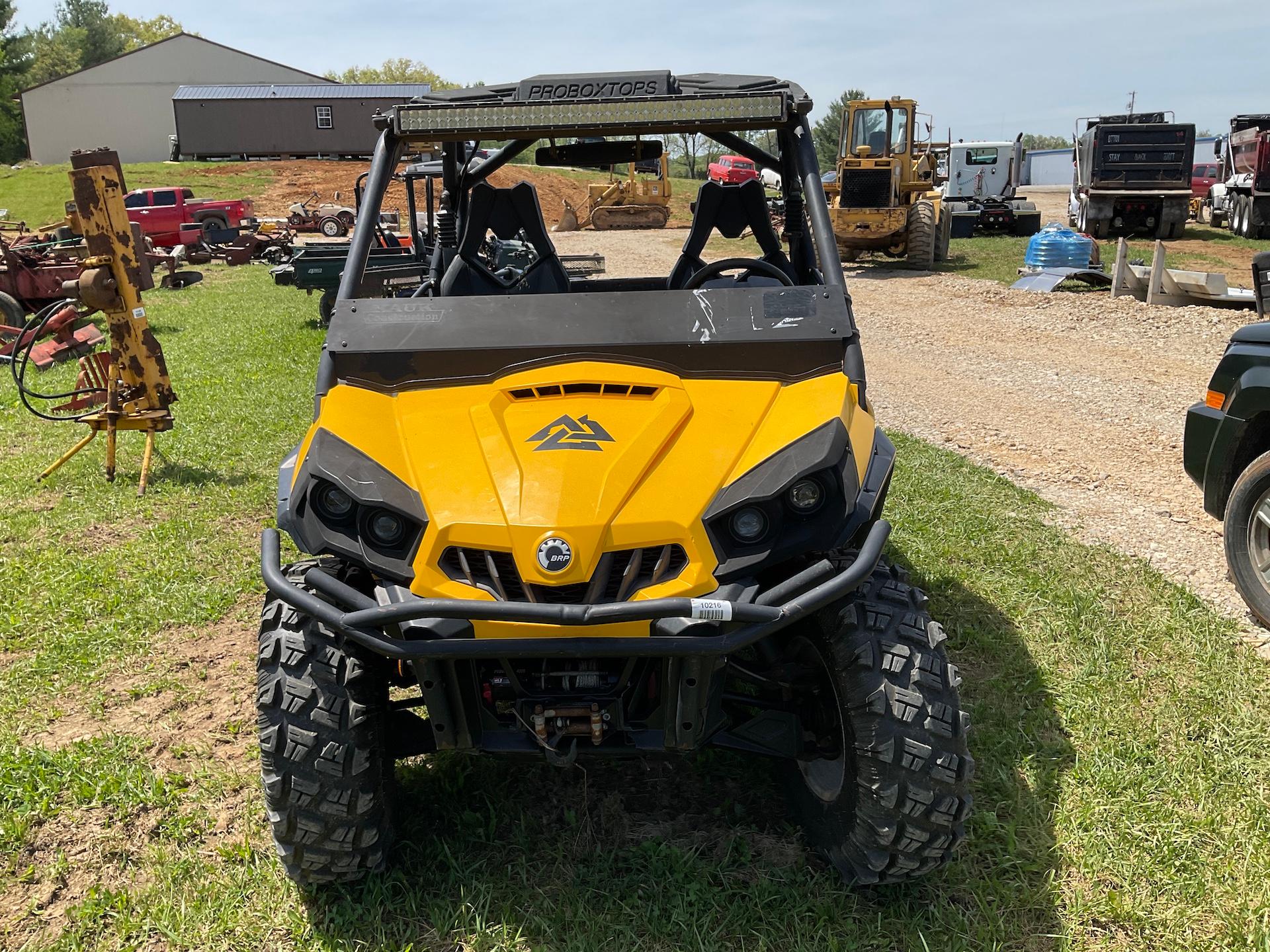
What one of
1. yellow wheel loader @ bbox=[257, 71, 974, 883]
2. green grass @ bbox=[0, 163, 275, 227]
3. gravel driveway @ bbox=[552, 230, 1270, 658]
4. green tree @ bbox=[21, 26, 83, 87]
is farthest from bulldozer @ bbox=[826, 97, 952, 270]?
green tree @ bbox=[21, 26, 83, 87]

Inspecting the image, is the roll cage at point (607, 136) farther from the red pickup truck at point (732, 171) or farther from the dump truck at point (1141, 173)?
the red pickup truck at point (732, 171)

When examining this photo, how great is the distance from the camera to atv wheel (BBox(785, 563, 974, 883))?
8.30 ft

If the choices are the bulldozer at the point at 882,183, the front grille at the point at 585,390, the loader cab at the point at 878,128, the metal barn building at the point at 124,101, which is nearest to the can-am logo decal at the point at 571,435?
the front grille at the point at 585,390

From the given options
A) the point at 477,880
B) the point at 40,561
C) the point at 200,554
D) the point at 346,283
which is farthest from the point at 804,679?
the point at 40,561

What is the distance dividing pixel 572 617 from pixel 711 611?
31cm

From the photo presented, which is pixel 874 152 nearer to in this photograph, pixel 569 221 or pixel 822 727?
pixel 569 221

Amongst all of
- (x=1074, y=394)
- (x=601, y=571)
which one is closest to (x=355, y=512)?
(x=601, y=571)

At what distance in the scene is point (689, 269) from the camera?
14.1 ft

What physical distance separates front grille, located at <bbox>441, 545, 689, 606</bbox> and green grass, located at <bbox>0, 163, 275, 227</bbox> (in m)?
32.8

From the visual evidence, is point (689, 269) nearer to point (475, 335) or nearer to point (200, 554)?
point (475, 335)

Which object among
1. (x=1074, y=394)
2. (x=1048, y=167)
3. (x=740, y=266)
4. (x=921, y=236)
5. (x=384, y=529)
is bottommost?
(x=1074, y=394)

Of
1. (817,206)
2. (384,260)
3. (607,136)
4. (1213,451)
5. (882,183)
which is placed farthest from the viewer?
(882,183)

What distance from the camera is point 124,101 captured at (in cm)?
5088

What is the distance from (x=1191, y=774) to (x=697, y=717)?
181 cm
